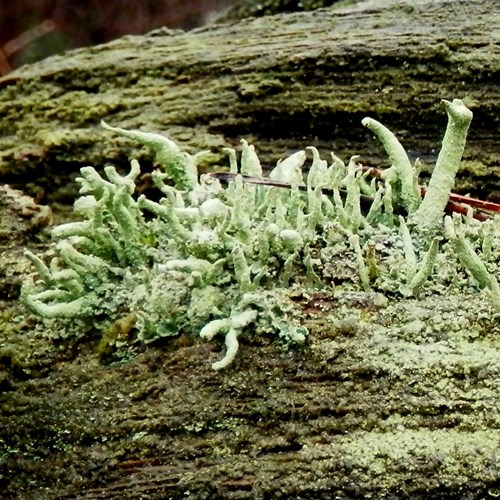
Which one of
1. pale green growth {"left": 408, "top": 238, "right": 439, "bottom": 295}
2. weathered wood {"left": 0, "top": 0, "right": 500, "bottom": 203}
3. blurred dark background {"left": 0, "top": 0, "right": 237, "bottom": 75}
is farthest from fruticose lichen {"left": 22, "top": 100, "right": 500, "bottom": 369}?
blurred dark background {"left": 0, "top": 0, "right": 237, "bottom": 75}

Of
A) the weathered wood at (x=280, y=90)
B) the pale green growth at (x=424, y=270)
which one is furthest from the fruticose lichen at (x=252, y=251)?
the weathered wood at (x=280, y=90)

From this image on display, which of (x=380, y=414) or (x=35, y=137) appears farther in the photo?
(x=35, y=137)

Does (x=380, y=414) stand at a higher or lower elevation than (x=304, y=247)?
lower

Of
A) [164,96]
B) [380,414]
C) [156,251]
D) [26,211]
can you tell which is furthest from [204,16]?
[380,414]

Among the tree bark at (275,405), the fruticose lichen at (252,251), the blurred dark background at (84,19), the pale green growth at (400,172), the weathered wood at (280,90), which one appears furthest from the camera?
the blurred dark background at (84,19)

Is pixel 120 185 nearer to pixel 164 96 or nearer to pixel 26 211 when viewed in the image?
pixel 26 211

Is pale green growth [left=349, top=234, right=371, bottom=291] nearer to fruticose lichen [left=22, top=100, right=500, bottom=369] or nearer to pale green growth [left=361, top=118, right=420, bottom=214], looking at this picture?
fruticose lichen [left=22, top=100, right=500, bottom=369]

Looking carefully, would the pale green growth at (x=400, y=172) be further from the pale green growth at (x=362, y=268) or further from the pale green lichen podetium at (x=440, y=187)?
the pale green growth at (x=362, y=268)
